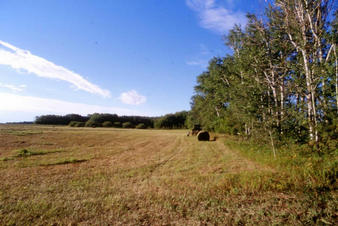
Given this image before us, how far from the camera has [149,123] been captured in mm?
69938

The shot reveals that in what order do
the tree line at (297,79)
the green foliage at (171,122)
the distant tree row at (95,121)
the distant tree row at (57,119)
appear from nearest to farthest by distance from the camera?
the tree line at (297,79)
the distant tree row at (57,119)
the distant tree row at (95,121)
the green foliage at (171,122)

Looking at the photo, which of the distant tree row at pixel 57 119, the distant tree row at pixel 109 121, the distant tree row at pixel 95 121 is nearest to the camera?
the distant tree row at pixel 57 119

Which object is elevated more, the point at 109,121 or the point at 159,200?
the point at 109,121

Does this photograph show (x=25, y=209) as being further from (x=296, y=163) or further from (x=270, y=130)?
(x=270, y=130)

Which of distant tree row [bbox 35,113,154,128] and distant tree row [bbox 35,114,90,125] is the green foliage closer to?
distant tree row [bbox 35,113,154,128]

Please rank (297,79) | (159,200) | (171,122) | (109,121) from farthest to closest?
(109,121)
(171,122)
(297,79)
(159,200)

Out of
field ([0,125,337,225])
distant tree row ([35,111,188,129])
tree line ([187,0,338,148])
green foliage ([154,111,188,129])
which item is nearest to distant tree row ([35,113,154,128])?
distant tree row ([35,111,188,129])

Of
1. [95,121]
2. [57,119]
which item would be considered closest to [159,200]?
[95,121]

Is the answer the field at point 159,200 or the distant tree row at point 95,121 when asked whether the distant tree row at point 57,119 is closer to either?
the distant tree row at point 95,121

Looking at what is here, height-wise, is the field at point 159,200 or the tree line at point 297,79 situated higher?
the tree line at point 297,79

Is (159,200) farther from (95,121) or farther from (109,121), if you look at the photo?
(109,121)

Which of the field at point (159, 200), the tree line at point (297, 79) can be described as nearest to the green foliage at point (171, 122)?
the tree line at point (297, 79)

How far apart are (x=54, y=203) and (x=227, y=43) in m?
19.6

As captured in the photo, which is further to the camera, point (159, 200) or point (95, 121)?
point (95, 121)
